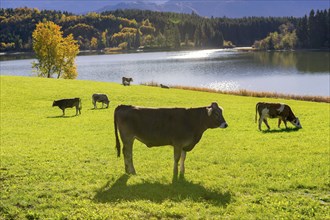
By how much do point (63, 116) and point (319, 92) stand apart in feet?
153

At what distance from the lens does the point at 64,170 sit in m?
14.4

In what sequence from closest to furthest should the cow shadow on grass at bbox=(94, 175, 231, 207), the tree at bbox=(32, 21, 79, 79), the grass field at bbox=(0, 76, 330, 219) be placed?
the grass field at bbox=(0, 76, 330, 219) < the cow shadow on grass at bbox=(94, 175, 231, 207) < the tree at bbox=(32, 21, 79, 79)

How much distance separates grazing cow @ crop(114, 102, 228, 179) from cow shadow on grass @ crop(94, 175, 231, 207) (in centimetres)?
111

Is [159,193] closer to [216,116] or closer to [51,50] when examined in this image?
[216,116]

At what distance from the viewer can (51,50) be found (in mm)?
80000

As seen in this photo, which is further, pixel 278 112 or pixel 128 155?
pixel 278 112

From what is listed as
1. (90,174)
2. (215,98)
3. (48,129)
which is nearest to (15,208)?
(90,174)

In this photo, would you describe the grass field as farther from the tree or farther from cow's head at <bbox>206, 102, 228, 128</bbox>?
the tree

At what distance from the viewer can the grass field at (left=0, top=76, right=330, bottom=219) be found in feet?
35.0

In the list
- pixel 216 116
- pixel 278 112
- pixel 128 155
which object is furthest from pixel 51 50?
pixel 216 116

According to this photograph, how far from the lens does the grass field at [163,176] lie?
1067 cm

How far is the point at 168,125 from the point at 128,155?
6.12 feet

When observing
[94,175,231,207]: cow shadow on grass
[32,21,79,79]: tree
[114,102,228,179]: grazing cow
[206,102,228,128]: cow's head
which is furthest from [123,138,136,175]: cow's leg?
[32,21,79,79]: tree

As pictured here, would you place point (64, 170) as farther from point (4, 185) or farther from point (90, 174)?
point (4, 185)
